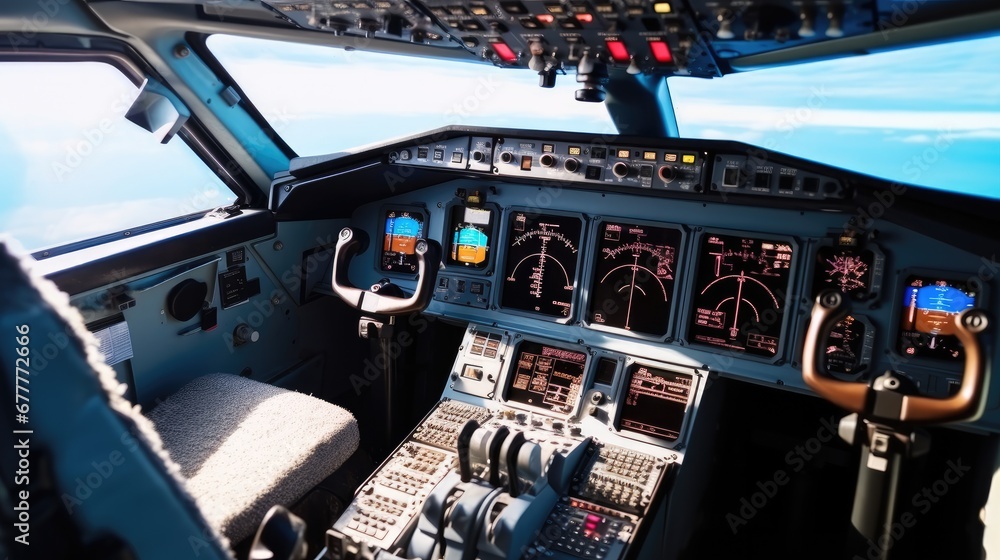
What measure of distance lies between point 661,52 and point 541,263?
4.02ft

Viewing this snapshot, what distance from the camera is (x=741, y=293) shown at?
291cm

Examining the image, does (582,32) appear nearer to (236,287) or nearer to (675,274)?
(675,274)

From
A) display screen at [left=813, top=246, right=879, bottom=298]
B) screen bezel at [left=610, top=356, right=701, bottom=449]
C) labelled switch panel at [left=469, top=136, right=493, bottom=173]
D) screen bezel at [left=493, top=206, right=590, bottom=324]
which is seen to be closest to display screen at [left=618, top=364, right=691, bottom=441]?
screen bezel at [left=610, top=356, right=701, bottom=449]

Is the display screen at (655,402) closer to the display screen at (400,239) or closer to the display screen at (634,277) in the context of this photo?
the display screen at (634,277)

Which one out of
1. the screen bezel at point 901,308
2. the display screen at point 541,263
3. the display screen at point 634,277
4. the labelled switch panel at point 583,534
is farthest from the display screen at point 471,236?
the screen bezel at point 901,308

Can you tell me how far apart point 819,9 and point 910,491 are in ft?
6.98

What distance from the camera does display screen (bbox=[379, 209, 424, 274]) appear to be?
360cm

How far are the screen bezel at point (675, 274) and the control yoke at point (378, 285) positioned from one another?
756 mm

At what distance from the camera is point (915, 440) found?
1.90 metres

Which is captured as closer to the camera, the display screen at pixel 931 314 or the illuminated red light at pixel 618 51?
the illuminated red light at pixel 618 51

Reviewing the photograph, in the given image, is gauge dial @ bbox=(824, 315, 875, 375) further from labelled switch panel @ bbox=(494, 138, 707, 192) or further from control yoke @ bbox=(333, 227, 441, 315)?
control yoke @ bbox=(333, 227, 441, 315)

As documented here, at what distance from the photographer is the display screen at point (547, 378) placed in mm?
3064

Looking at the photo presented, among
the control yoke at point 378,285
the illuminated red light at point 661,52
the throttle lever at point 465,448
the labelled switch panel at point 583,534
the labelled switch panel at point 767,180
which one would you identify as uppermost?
the illuminated red light at point 661,52

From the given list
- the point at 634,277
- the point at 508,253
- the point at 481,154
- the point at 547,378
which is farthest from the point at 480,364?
the point at 481,154
